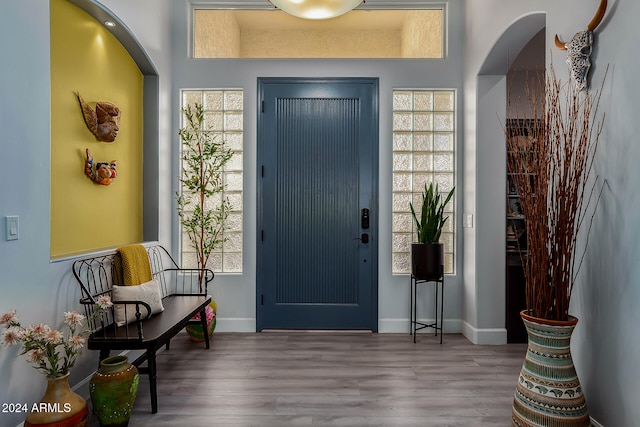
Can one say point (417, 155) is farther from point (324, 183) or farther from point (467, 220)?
point (324, 183)

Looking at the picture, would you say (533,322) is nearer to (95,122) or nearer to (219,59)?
(95,122)

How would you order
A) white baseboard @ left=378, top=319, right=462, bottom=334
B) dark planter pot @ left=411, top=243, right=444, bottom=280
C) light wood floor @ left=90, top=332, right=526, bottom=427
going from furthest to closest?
1. white baseboard @ left=378, top=319, right=462, bottom=334
2. dark planter pot @ left=411, top=243, right=444, bottom=280
3. light wood floor @ left=90, top=332, right=526, bottom=427

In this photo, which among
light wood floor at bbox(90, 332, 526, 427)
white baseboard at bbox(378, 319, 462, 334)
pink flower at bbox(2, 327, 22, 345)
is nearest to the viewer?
pink flower at bbox(2, 327, 22, 345)

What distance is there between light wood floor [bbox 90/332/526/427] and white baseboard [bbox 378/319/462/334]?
0.08 meters

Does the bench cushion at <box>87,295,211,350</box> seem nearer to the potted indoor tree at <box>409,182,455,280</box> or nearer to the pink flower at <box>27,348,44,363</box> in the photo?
the pink flower at <box>27,348,44,363</box>

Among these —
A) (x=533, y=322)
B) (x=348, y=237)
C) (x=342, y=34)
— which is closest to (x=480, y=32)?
(x=342, y=34)

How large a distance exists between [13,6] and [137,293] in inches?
69.8

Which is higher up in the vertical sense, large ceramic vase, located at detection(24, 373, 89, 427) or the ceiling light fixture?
the ceiling light fixture

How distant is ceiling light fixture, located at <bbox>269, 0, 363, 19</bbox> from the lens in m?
2.51

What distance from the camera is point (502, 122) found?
3844 mm

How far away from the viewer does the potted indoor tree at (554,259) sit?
2.03 m

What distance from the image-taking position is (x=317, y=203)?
164 inches

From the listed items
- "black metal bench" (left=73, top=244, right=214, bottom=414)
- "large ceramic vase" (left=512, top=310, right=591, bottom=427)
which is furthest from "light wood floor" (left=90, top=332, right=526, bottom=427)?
"large ceramic vase" (left=512, top=310, right=591, bottom=427)

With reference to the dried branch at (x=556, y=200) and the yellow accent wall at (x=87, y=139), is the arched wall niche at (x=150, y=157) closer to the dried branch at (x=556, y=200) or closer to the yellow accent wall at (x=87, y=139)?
the yellow accent wall at (x=87, y=139)
